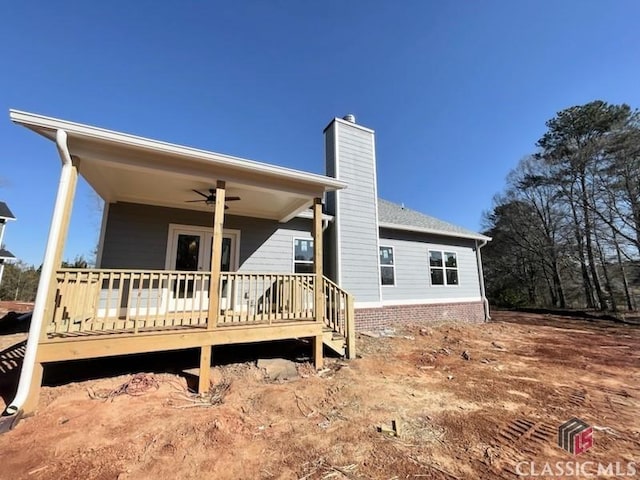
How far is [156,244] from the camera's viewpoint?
6.64m

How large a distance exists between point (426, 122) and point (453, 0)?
608cm

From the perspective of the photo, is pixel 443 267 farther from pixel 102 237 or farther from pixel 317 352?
pixel 102 237

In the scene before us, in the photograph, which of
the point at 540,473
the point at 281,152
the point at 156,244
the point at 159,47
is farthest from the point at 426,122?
the point at 540,473

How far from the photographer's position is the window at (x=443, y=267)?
10875 mm

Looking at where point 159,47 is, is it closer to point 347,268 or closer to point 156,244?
point 156,244

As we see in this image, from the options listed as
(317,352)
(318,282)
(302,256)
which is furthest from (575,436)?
(302,256)

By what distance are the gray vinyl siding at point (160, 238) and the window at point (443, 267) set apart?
5943 millimetres

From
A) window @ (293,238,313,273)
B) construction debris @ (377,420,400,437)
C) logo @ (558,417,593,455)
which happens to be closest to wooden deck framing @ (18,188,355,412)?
construction debris @ (377,420,400,437)

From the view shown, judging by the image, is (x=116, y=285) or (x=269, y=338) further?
(x=116, y=285)

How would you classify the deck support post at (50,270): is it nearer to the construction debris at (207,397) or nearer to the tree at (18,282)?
the construction debris at (207,397)

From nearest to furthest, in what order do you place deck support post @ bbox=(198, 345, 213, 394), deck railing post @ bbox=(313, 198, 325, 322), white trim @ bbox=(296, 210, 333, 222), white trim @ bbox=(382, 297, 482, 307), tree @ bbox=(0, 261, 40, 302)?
deck support post @ bbox=(198, 345, 213, 394) < deck railing post @ bbox=(313, 198, 325, 322) < white trim @ bbox=(296, 210, 333, 222) < white trim @ bbox=(382, 297, 482, 307) < tree @ bbox=(0, 261, 40, 302)

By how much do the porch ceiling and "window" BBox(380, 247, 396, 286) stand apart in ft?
14.2

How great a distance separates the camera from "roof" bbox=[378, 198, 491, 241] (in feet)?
33.0

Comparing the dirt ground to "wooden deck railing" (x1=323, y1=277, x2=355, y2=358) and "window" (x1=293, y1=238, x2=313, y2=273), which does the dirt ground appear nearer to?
"wooden deck railing" (x1=323, y1=277, x2=355, y2=358)
